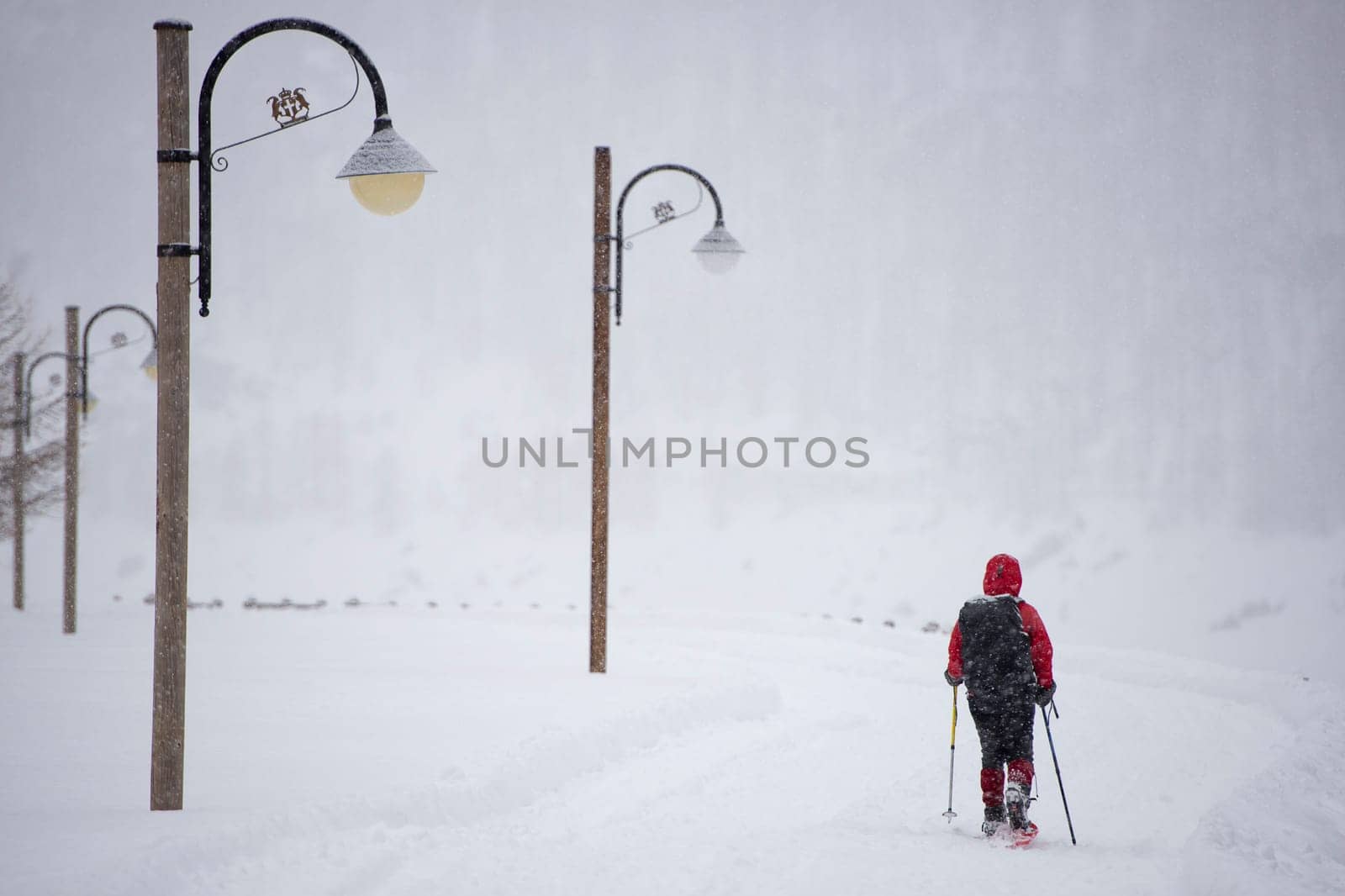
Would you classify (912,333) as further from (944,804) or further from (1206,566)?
(944,804)

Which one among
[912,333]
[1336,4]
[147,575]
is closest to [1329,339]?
[912,333]

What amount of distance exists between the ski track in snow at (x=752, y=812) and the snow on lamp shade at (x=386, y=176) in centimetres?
371

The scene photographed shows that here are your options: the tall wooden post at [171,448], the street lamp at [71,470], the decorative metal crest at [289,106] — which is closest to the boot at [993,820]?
the tall wooden post at [171,448]

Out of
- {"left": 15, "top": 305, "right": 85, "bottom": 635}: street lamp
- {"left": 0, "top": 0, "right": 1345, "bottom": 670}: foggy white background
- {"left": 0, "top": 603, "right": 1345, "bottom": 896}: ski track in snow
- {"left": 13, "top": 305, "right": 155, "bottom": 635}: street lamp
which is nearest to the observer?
{"left": 0, "top": 603, "right": 1345, "bottom": 896}: ski track in snow

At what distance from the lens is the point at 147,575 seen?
58.8 m

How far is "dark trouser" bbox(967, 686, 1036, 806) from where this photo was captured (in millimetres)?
8047

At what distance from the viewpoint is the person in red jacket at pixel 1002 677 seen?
8.05m

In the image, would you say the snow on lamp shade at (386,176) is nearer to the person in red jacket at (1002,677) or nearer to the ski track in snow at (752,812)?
the ski track in snow at (752,812)

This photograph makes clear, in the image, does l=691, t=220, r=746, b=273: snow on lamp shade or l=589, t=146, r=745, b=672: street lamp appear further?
l=589, t=146, r=745, b=672: street lamp

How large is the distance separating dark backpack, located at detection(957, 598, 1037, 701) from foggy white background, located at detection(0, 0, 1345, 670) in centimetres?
3418

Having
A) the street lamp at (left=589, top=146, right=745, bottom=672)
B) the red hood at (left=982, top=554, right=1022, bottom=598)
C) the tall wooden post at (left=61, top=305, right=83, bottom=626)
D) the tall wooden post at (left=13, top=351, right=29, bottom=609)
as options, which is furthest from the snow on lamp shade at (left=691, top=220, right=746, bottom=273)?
the tall wooden post at (left=13, top=351, right=29, bottom=609)

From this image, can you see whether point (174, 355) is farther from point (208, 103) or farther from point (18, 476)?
point (18, 476)

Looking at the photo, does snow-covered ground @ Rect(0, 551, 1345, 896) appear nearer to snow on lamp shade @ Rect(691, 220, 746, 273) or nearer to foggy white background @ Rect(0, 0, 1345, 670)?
snow on lamp shade @ Rect(691, 220, 746, 273)

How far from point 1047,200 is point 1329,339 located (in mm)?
51007
